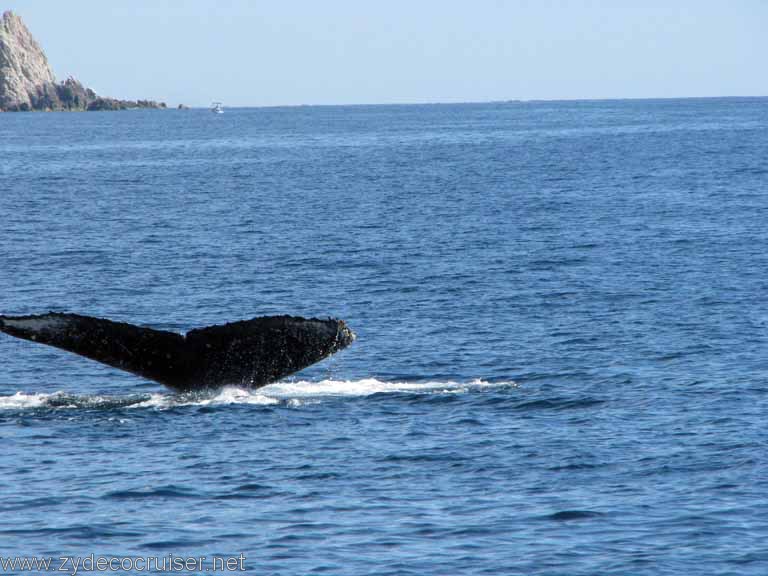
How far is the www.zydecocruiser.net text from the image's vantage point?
46.8ft

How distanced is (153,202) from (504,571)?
5703 centimetres

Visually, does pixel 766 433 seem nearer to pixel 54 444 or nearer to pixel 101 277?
pixel 54 444

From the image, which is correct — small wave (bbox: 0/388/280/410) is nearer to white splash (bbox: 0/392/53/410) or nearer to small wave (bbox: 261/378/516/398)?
white splash (bbox: 0/392/53/410)

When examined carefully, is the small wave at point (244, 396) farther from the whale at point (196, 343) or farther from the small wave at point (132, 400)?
the whale at point (196, 343)

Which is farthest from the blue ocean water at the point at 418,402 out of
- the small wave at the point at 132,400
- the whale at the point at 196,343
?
the whale at the point at 196,343

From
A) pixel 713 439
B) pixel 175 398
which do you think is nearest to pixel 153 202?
pixel 175 398

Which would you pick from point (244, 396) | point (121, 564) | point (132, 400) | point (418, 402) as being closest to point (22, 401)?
point (132, 400)

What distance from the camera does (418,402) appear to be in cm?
2238

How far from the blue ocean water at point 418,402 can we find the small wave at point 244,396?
9 cm

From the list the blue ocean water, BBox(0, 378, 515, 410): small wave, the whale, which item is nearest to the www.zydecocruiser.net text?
the blue ocean water

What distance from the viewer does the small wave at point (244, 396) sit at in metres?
21.5

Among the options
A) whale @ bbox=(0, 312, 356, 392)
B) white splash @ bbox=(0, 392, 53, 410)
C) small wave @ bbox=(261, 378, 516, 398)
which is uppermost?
whale @ bbox=(0, 312, 356, 392)

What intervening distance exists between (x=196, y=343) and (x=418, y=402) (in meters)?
4.90

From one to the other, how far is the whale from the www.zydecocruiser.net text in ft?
11.6
